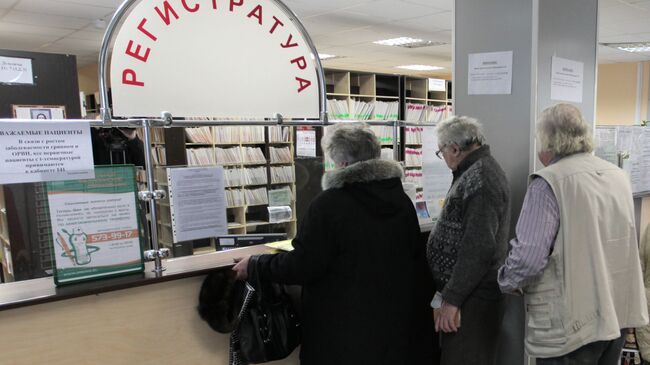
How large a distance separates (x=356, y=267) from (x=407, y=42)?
6635 mm

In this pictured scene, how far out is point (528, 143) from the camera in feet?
6.81

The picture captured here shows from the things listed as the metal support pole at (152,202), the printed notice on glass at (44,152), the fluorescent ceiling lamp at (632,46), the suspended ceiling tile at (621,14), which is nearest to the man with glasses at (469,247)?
the metal support pole at (152,202)

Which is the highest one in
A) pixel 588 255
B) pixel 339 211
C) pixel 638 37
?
pixel 638 37

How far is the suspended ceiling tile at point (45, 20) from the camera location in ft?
17.0

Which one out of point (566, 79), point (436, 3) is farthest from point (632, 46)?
point (566, 79)

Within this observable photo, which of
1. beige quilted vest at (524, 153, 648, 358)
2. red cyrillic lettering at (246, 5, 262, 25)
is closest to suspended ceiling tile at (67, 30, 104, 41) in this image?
red cyrillic lettering at (246, 5, 262, 25)

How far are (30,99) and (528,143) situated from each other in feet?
9.27

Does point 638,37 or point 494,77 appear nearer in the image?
point 494,77

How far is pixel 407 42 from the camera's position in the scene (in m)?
7.55

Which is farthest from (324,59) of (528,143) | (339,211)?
(339,211)

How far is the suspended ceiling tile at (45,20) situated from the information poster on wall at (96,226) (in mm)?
4832

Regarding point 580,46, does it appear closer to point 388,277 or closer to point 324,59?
point 388,277

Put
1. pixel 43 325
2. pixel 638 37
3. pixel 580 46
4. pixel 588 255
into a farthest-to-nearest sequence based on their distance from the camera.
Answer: pixel 638 37 → pixel 580 46 → pixel 588 255 → pixel 43 325

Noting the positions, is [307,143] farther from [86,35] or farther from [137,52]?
[86,35]
